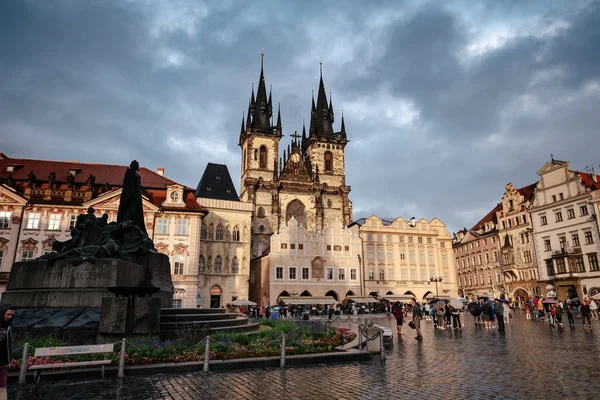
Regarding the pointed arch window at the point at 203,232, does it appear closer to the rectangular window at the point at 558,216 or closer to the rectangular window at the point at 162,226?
the rectangular window at the point at 162,226

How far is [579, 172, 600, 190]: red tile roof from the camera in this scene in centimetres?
4594

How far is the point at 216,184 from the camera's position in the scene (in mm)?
55469

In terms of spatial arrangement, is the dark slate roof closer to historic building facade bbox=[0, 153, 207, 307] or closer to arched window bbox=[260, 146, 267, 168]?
arched window bbox=[260, 146, 267, 168]

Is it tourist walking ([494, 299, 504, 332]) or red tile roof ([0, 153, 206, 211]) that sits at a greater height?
red tile roof ([0, 153, 206, 211])

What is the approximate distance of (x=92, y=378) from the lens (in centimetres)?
835

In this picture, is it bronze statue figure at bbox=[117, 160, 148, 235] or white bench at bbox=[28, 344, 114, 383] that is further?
bronze statue figure at bbox=[117, 160, 148, 235]

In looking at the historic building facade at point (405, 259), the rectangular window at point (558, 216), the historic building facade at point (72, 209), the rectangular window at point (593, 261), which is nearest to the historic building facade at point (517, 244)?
the rectangular window at point (558, 216)

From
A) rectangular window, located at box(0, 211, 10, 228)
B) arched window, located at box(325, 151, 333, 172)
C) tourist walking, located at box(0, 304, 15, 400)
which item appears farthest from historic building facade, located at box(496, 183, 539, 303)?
rectangular window, located at box(0, 211, 10, 228)

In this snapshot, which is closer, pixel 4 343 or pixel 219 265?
pixel 4 343

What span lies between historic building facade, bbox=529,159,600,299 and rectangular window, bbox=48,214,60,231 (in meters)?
51.4

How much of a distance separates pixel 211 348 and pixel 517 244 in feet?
178

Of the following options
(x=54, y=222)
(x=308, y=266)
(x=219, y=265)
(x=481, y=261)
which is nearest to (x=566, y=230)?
(x=481, y=261)

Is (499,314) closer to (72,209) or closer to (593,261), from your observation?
(593,261)

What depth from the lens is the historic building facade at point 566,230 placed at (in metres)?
44.0
